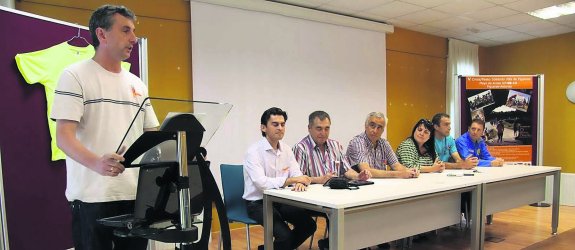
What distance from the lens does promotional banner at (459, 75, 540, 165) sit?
214 inches

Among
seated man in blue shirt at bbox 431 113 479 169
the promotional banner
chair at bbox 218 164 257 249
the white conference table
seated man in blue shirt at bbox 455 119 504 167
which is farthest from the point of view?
the promotional banner

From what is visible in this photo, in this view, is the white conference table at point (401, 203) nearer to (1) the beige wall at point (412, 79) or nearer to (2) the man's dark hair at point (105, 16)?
(2) the man's dark hair at point (105, 16)

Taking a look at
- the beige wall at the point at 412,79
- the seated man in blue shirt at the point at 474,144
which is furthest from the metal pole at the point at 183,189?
the beige wall at the point at 412,79

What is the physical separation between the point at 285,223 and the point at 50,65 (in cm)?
177

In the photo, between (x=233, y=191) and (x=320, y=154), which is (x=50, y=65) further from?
(x=320, y=154)

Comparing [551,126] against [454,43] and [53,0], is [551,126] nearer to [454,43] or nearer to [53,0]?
[454,43]

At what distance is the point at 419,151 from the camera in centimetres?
379

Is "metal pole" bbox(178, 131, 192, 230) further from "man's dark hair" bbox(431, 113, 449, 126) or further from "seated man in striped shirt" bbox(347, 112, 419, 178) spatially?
"man's dark hair" bbox(431, 113, 449, 126)

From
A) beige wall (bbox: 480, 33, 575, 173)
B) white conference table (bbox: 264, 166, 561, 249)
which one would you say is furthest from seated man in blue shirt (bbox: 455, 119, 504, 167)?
beige wall (bbox: 480, 33, 575, 173)

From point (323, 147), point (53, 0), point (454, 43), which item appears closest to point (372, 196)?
point (323, 147)

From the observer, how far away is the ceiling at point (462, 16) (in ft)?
14.5

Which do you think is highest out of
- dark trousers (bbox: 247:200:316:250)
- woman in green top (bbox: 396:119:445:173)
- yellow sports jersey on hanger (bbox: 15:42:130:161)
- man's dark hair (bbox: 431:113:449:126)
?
yellow sports jersey on hanger (bbox: 15:42:130:161)

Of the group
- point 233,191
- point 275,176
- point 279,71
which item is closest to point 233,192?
point 233,191

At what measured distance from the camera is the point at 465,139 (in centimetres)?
432
